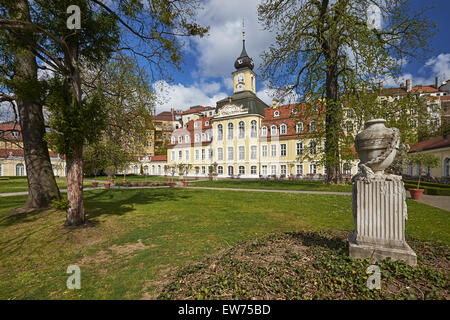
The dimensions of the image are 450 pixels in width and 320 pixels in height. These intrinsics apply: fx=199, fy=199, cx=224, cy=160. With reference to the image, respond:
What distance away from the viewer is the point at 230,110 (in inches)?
1448

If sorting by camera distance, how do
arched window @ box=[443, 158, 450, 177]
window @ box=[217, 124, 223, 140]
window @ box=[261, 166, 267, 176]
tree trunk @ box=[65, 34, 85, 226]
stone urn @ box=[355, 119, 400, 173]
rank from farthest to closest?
1. window @ box=[217, 124, 223, 140]
2. window @ box=[261, 166, 267, 176]
3. arched window @ box=[443, 158, 450, 177]
4. tree trunk @ box=[65, 34, 85, 226]
5. stone urn @ box=[355, 119, 400, 173]

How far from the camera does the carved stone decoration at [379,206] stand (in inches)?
129

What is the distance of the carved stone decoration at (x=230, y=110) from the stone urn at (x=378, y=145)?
3261 cm

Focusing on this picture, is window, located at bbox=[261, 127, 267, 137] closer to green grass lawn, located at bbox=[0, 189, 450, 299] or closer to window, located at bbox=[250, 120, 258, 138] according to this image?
window, located at bbox=[250, 120, 258, 138]

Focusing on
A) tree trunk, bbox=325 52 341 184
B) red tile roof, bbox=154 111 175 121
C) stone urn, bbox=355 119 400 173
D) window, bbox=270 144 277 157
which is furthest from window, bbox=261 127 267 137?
red tile roof, bbox=154 111 175 121

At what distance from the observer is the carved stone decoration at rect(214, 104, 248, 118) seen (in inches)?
1415

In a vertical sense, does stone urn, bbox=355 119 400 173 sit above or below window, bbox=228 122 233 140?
below

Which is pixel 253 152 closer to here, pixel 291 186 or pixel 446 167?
pixel 291 186

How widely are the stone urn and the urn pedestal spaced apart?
0.31 meters

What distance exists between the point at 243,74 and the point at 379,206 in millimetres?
44333

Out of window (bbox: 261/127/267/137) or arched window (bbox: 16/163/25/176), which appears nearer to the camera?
window (bbox: 261/127/267/137)

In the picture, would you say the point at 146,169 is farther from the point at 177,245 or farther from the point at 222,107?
the point at 177,245

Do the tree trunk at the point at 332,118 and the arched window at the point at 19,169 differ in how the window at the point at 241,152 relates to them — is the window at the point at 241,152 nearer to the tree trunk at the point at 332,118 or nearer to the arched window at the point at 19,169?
the tree trunk at the point at 332,118
